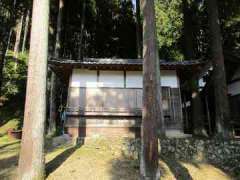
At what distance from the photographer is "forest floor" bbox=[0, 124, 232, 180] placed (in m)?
7.52

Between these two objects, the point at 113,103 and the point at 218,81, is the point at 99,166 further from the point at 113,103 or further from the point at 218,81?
the point at 218,81

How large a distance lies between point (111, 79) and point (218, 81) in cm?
519

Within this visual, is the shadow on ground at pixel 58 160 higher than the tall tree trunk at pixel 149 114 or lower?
lower

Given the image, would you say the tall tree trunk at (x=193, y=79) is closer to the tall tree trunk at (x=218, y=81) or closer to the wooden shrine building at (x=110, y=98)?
the wooden shrine building at (x=110, y=98)

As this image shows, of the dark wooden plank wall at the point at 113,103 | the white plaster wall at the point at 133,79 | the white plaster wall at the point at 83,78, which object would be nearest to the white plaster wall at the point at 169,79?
the dark wooden plank wall at the point at 113,103

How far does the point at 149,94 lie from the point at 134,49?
709 inches

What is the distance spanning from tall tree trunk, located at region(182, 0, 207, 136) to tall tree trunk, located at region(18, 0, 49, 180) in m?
9.86

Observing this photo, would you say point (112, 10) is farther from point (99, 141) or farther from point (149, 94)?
point (149, 94)

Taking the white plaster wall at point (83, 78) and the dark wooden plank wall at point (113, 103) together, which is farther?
the white plaster wall at point (83, 78)

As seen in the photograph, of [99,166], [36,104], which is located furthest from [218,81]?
[36,104]

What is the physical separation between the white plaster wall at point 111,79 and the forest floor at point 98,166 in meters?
3.57

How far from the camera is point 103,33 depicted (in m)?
24.1

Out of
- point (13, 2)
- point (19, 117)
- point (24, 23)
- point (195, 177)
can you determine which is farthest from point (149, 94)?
point (24, 23)

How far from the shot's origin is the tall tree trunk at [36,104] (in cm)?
636
